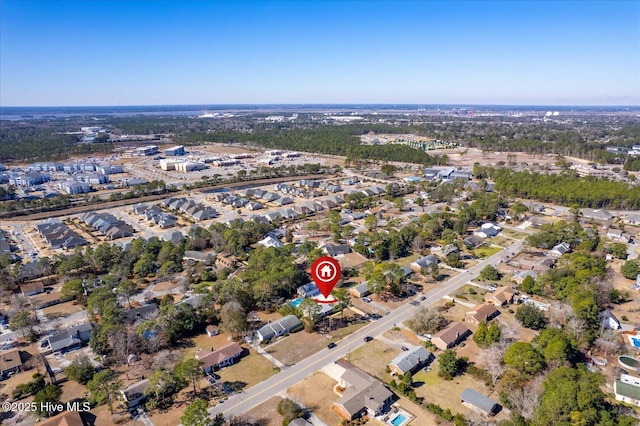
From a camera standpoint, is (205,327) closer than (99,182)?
Yes

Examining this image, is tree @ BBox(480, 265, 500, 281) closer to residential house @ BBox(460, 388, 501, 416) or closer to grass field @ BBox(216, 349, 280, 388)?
residential house @ BBox(460, 388, 501, 416)

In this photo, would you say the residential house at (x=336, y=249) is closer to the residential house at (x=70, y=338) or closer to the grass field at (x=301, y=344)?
the grass field at (x=301, y=344)

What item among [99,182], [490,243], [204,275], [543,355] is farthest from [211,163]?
[543,355]

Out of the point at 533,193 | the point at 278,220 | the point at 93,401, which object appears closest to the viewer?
the point at 93,401

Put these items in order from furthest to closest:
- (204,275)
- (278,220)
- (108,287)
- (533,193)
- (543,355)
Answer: (533,193)
(278,220)
(204,275)
(108,287)
(543,355)

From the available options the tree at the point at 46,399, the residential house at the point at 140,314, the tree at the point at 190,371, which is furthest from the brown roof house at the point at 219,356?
the tree at the point at 46,399

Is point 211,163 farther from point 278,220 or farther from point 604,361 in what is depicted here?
point 604,361

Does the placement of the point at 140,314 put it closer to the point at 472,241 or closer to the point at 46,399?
the point at 46,399
